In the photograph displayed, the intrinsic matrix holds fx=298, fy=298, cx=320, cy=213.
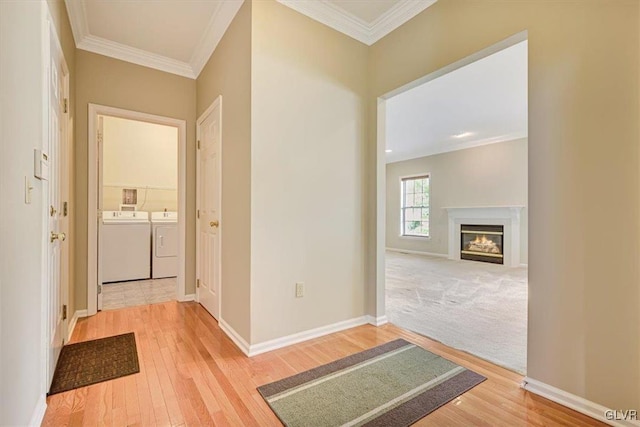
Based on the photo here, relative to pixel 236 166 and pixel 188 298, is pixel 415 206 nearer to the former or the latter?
pixel 188 298

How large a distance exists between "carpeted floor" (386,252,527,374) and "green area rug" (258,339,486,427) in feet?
1.43

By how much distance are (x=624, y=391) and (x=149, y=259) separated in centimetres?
503

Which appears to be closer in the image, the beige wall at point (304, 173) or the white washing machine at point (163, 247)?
the beige wall at point (304, 173)

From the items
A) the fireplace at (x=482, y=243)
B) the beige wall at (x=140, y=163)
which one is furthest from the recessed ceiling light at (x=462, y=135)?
Answer: the beige wall at (x=140, y=163)

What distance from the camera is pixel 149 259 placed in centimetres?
446

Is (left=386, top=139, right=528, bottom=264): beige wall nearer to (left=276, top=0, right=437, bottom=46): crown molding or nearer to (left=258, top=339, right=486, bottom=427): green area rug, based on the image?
(left=276, top=0, right=437, bottom=46): crown molding

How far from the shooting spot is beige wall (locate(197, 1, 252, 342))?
2.23 metres

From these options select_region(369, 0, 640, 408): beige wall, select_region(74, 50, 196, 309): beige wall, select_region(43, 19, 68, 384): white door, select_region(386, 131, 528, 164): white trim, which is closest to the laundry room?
select_region(74, 50, 196, 309): beige wall

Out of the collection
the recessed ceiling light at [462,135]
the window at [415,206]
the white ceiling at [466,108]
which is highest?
the recessed ceiling light at [462,135]

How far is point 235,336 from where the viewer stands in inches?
93.6

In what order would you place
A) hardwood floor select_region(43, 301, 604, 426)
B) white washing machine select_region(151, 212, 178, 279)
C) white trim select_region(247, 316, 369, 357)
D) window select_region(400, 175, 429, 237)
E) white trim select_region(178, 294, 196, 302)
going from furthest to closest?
window select_region(400, 175, 429, 237) → white washing machine select_region(151, 212, 178, 279) → white trim select_region(178, 294, 196, 302) → white trim select_region(247, 316, 369, 357) → hardwood floor select_region(43, 301, 604, 426)

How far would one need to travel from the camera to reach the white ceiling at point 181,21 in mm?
2430

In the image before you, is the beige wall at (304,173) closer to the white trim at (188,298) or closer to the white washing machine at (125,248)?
the white trim at (188,298)

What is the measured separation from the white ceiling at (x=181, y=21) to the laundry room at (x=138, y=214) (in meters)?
1.58
